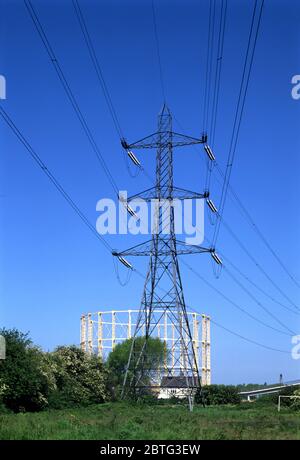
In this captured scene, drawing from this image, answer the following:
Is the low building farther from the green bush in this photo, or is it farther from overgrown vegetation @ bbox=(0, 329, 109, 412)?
the green bush

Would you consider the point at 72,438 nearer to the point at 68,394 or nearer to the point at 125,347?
the point at 68,394

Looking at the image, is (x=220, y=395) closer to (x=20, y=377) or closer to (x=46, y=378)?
(x=46, y=378)

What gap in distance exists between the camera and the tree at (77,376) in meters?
67.9

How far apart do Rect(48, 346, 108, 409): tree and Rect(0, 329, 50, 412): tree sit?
8.62m

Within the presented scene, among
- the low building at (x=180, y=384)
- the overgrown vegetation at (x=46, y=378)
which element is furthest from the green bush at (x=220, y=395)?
the low building at (x=180, y=384)

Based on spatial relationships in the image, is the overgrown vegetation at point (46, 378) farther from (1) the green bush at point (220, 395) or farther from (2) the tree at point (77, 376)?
(1) the green bush at point (220, 395)

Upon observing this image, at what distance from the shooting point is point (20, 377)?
2002 inches

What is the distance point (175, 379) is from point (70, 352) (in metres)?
25.2

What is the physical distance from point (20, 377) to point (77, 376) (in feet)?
84.7

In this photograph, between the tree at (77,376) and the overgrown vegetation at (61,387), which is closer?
the overgrown vegetation at (61,387)

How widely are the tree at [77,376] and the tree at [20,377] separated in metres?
8.62
